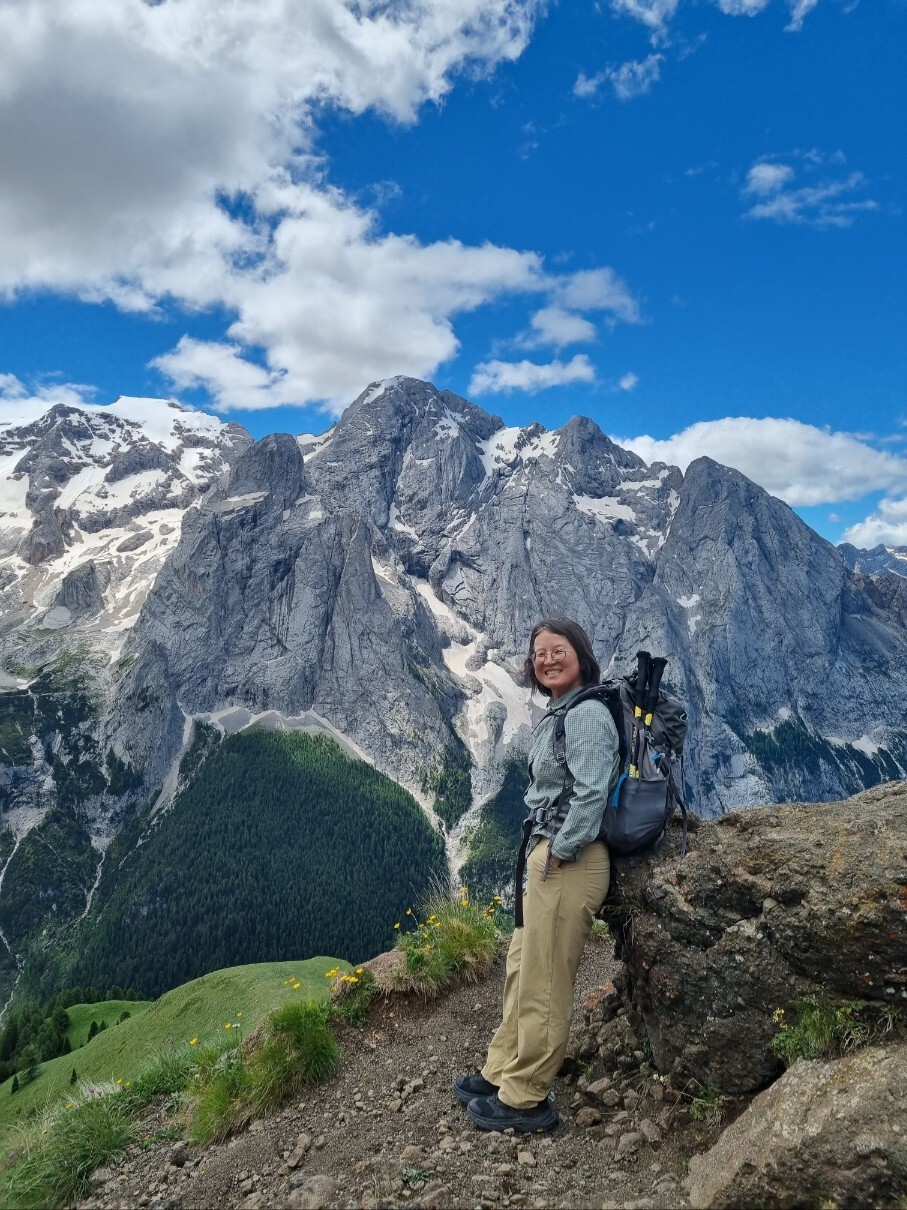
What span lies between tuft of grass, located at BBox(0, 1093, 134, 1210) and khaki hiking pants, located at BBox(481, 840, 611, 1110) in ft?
15.3

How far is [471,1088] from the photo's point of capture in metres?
6.93

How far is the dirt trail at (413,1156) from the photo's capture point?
5.30 meters

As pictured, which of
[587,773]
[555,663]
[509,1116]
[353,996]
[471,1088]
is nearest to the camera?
[509,1116]

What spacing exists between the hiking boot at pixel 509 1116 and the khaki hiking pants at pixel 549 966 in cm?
8

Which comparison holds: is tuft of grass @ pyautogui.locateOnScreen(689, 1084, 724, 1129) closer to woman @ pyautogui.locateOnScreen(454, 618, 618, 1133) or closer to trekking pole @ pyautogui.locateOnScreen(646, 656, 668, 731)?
woman @ pyautogui.locateOnScreen(454, 618, 618, 1133)

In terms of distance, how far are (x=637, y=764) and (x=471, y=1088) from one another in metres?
3.96

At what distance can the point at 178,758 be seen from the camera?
193625 mm

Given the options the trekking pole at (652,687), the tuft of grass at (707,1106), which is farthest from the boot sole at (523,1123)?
the trekking pole at (652,687)

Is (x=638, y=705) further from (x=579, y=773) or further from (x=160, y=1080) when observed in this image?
(x=160, y=1080)

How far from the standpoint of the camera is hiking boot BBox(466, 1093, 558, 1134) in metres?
6.20

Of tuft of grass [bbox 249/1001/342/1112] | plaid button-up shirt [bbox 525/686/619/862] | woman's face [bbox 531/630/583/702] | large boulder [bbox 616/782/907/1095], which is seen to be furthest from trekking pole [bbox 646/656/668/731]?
tuft of grass [bbox 249/1001/342/1112]

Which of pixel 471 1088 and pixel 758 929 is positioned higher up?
pixel 758 929

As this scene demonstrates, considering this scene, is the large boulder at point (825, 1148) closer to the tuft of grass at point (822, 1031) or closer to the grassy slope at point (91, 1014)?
the tuft of grass at point (822, 1031)

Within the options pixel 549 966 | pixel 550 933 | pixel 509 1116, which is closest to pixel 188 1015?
pixel 509 1116
